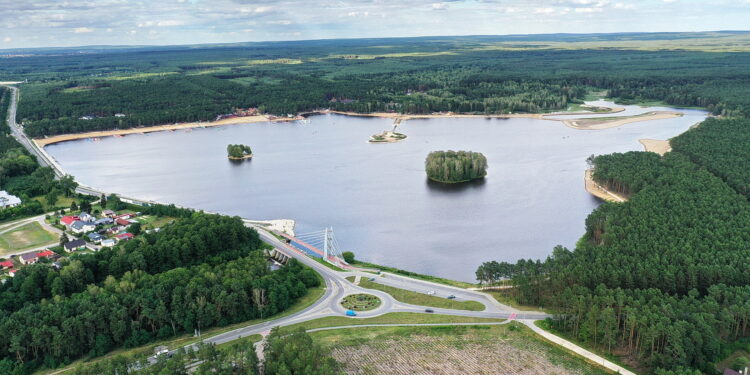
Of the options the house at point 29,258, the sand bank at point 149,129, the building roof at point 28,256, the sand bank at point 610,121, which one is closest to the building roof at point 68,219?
the building roof at point 28,256

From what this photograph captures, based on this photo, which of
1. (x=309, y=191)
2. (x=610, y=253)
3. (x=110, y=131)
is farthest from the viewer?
(x=110, y=131)

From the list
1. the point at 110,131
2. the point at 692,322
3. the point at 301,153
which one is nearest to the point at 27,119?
the point at 110,131

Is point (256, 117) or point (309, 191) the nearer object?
point (309, 191)

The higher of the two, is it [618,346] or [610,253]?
[610,253]

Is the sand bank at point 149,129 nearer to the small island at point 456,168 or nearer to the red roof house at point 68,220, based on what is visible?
the red roof house at point 68,220

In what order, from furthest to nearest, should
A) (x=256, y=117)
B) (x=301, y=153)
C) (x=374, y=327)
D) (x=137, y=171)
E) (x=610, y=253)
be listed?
1. (x=256, y=117)
2. (x=301, y=153)
3. (x=137, y=171)
4. (x=610, y=253)
5. (x=374, y=327)

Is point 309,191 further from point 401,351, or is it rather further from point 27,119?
point 27,119
